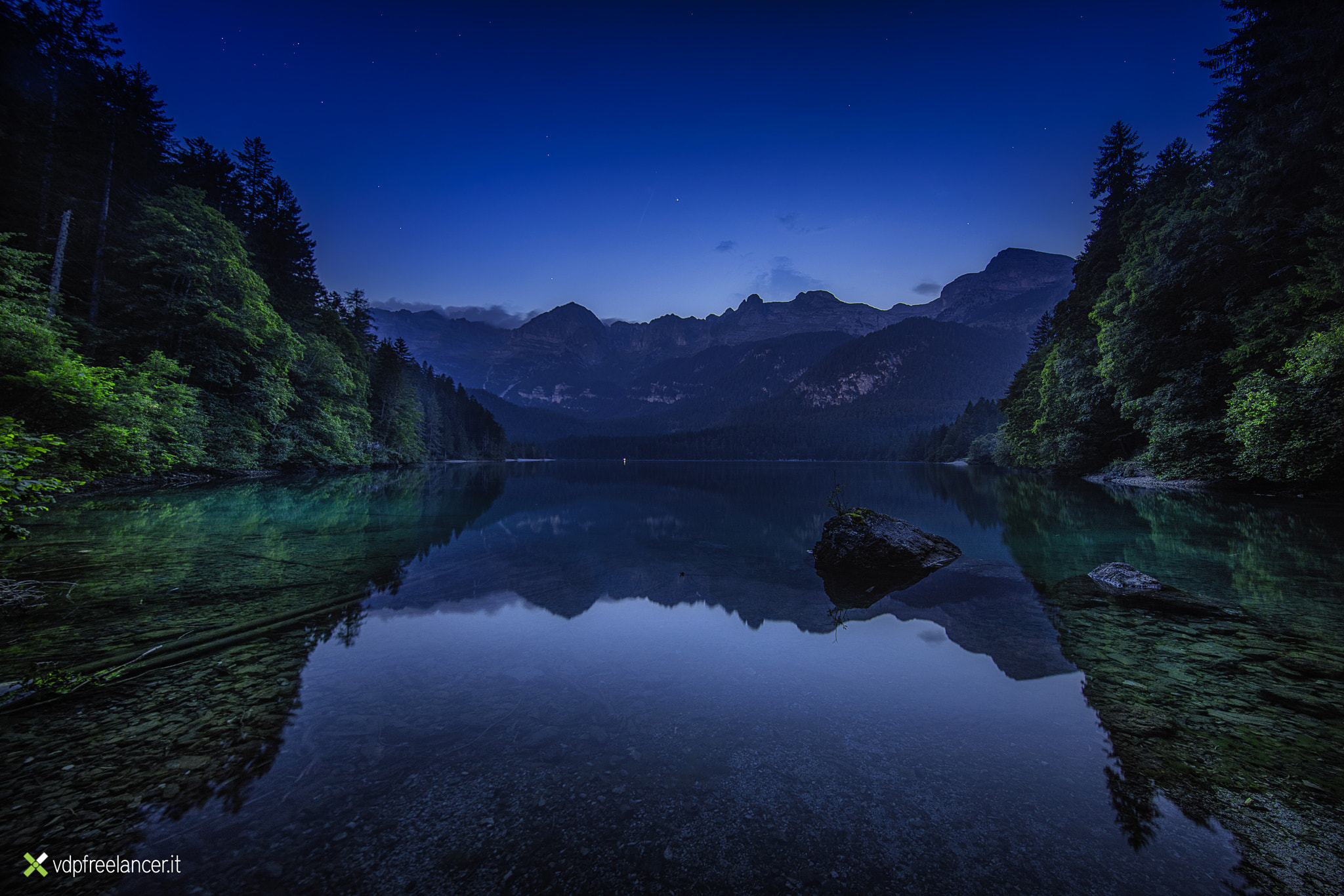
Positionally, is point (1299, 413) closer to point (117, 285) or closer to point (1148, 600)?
point (1148, 600)

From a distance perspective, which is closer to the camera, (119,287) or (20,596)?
(20,596)

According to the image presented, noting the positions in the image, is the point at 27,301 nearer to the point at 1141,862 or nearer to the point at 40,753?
the point at 40,753

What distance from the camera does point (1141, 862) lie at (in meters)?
2.99

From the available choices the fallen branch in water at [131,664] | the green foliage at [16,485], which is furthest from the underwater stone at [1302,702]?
the green foliage at [16,485]

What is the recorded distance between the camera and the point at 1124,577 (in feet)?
30.5

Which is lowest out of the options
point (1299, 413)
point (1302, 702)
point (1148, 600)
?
point (1302, 702)

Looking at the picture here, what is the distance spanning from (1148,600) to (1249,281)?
22.5 m

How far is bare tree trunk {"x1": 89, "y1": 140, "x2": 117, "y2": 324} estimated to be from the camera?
23844 mm

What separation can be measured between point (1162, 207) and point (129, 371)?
51.6 meters

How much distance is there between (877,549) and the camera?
476 inches

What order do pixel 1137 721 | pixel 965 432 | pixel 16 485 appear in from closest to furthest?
1. pixel 1137 721
2. pixel 16 485
3. pixel 965 432

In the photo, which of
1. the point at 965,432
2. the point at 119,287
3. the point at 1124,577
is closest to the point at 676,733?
the point at 1124,577

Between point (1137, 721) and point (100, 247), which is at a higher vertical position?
point (100, 247)

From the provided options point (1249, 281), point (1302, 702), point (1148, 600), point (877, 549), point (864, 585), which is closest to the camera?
point (1302, 702)
